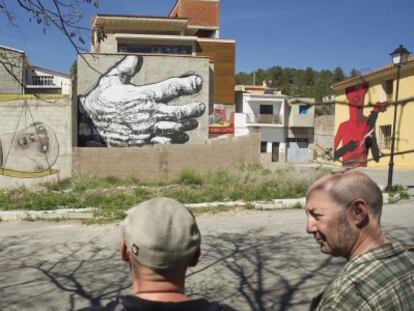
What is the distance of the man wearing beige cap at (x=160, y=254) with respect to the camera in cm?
163

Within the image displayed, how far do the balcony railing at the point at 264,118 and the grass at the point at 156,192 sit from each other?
30005 mm

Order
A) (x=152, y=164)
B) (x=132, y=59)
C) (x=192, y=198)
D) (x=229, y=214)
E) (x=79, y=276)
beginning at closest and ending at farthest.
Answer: (x=79, y=276) < (x=229, y=214) < (x=192, y=198) < (x=152, y=164) < (x=132, y=59)

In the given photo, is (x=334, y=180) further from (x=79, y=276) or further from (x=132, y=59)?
(x=132, y=59)

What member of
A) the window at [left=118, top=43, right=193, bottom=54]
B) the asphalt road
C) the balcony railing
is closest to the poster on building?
the balcony railing

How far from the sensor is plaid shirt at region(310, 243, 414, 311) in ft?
5.72

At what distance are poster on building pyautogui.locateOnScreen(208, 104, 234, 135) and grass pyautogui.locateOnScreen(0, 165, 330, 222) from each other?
24831 mm

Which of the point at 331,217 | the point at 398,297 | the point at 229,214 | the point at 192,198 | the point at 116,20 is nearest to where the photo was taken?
the point at 398,297

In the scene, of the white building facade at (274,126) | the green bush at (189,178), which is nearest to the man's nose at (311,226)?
the green bush at (189,178)

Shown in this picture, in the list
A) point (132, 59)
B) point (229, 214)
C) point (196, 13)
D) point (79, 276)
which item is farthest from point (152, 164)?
point (196, 13)

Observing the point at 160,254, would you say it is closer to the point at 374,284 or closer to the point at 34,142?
the point at 374,284

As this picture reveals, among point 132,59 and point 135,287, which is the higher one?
point 132,59

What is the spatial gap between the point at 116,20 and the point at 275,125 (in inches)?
692

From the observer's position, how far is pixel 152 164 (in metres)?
20.9

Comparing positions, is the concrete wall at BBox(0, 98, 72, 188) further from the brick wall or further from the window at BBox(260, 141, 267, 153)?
the brick wall
